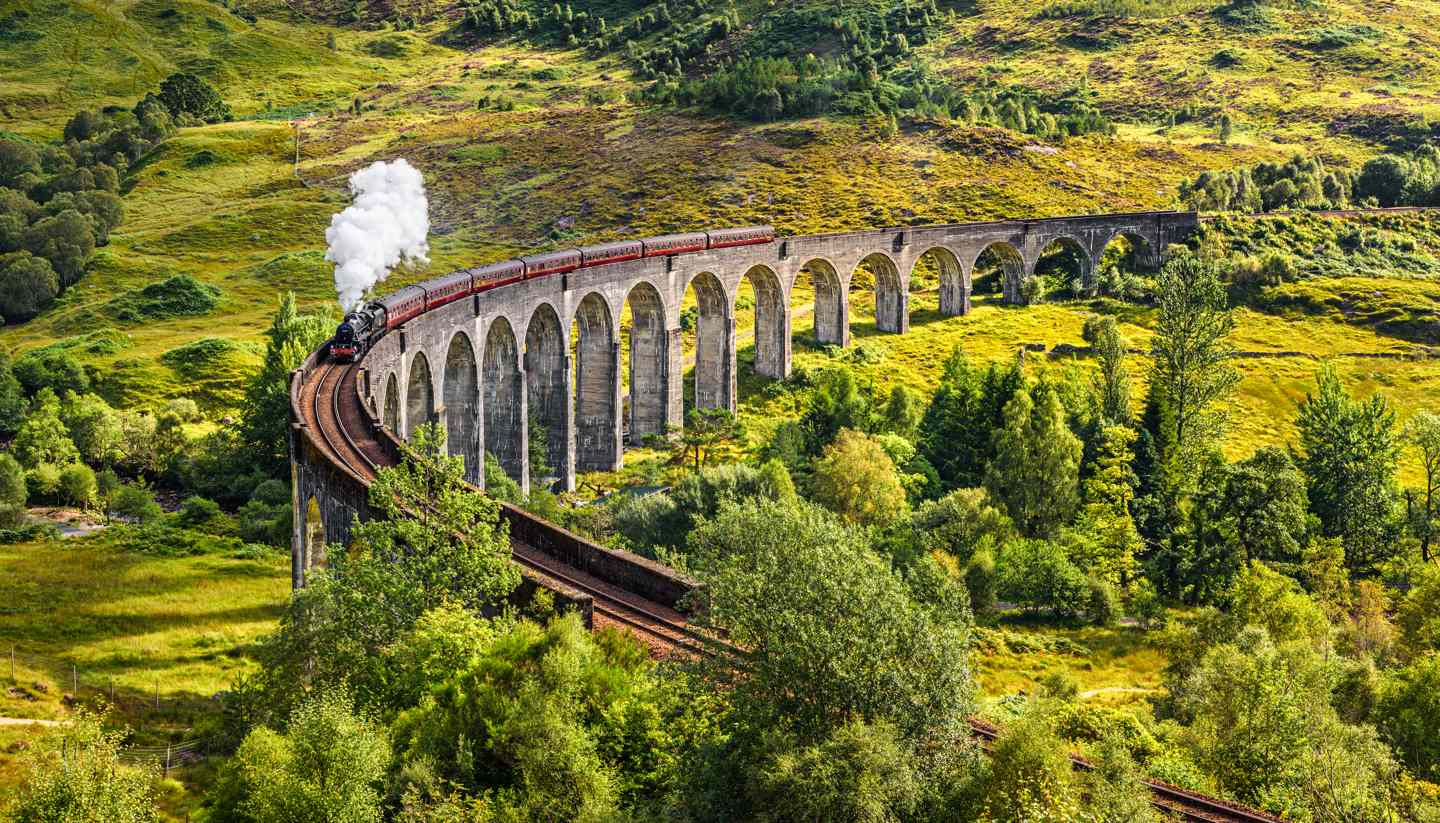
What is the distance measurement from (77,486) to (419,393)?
73.2 feet

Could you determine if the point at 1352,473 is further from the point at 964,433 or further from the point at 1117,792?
the point at 1117,792

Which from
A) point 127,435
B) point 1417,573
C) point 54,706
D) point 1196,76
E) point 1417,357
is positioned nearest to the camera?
point 54,706

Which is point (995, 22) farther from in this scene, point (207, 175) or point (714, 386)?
point (714, 386)

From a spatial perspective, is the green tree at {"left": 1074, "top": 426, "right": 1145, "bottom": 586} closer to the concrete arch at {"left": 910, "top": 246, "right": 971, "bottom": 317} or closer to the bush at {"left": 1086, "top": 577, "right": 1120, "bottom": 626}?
the bush at {"left": 1086, "top": 577, "right": 1120, "bottom": 626}

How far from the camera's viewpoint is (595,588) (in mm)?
32969

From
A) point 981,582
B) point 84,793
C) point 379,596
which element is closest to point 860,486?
point 981,582

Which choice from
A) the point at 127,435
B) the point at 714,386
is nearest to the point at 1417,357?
the point at 714,386

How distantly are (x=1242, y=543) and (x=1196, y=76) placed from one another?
13255cm

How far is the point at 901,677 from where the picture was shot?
70.7 ft

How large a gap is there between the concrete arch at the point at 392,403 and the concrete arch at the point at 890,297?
5035 cm

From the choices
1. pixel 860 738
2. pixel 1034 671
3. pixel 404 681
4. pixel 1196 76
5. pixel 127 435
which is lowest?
pixel 1034 671

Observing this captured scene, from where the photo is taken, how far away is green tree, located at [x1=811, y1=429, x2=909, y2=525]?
57.2m

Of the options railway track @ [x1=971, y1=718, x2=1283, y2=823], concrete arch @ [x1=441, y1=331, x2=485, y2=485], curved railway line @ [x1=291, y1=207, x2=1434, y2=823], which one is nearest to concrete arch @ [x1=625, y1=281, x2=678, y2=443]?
concrete arch @ [x1=441, y1=331, x2=485, y2=485]

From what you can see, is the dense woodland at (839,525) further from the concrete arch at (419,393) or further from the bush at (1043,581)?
the concrete arch at (419,393)
